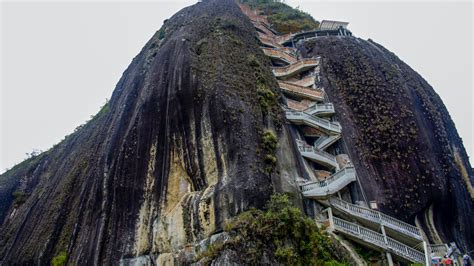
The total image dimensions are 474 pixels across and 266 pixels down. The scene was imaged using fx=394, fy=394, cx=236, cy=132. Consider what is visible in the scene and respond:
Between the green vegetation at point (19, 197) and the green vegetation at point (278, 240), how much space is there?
2298 cm

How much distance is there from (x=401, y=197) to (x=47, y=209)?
21.6 m

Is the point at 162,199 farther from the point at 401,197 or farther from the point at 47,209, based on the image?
the point at 401,197

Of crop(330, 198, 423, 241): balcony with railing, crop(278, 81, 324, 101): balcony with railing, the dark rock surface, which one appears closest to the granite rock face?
crop(278, 81, 324, 101): balcony with railing

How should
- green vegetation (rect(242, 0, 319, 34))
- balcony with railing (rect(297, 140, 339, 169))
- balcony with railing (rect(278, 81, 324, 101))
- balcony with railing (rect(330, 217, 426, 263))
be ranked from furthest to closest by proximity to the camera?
green vegetation (rect(242, 0, 319, 34))
balcony with railing (rect(278, 81, 324, 101))
balcony with railing (rect(297, 140, 339, 169))
balcony with railing (rect(330, 217, 426, 263))

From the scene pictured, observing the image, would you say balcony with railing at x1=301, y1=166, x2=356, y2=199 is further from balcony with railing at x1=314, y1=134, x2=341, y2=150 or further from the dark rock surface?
balcony with railing at x1=314, y1=134, x2=341, y2=150

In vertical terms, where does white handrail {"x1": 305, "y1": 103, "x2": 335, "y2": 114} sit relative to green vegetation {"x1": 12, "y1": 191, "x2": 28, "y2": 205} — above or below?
above

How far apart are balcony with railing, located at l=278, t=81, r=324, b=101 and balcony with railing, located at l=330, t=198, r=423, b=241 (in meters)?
9.44

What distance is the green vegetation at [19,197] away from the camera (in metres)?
32.1

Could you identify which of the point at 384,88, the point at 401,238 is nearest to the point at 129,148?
the point at 401,238

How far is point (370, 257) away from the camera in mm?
18797

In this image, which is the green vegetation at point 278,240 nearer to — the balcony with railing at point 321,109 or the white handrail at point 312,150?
the white handrail at point 312,150

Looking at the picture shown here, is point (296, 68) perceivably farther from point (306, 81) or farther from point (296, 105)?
point (296, 105)

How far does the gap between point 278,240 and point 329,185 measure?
561cm

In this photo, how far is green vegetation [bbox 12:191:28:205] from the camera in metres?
32.1
